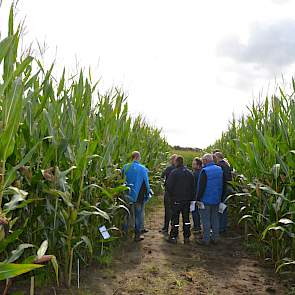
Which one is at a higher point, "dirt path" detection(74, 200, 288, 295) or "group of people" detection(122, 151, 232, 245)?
"group of people" detection(122, 151, 232, 245)

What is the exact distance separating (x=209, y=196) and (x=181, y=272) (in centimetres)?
185

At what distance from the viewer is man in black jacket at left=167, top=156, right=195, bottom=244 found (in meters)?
6.92

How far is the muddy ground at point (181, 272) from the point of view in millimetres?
4465

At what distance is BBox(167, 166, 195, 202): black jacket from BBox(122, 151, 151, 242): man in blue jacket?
1.55 feet

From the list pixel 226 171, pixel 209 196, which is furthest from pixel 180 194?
pixel 226 171

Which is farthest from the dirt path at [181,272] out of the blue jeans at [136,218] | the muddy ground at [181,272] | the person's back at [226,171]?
the person's back at [226,171]

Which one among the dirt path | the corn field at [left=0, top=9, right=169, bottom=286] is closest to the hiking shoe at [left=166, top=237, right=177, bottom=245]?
the dirt path

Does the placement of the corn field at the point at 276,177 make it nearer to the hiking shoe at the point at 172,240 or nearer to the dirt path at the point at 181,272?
the dirt path at the point at 181,272

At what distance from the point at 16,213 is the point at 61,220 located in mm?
455

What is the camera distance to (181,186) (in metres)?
6.92

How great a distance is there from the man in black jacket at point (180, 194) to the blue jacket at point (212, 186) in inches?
14.2

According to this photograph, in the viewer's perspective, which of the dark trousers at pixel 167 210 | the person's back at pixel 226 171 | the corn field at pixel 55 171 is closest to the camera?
the corn field at pixel 55 171

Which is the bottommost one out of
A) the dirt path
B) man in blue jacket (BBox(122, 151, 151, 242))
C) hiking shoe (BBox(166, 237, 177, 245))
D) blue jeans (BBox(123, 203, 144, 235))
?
the dirt path

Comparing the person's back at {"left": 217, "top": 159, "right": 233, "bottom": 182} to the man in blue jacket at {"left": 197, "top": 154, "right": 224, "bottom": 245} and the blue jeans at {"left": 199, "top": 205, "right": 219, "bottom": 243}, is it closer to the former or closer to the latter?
the man in blue jacket at {"left": 197, "top": 154, "right": 224, "bottom": 245}
